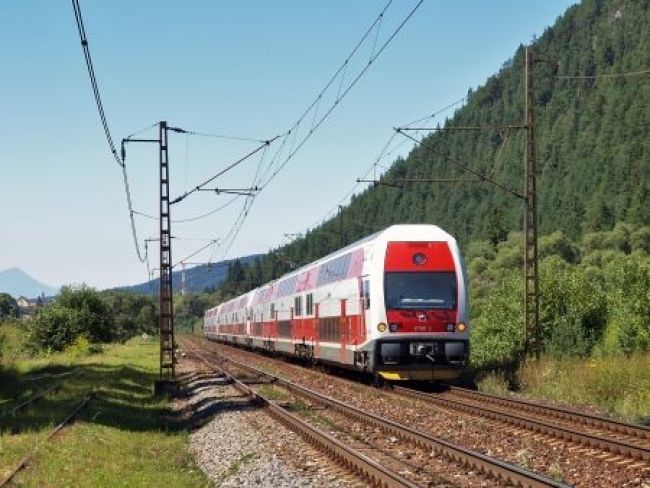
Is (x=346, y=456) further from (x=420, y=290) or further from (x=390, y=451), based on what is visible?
(x=420, y=290)

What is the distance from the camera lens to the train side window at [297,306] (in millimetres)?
34375

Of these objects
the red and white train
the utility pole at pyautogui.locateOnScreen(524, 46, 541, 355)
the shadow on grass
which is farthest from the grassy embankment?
the utility pole at pyautogui.locateOnScreen(524, 46, 541, 355)

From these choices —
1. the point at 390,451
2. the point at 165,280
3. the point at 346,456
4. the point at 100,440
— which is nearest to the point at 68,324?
the point at 165,280

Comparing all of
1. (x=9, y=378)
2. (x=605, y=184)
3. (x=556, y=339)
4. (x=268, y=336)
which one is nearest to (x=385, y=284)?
(x=556, y=339)

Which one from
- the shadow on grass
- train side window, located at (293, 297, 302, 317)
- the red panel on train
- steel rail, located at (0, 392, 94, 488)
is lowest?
the shadow on grass

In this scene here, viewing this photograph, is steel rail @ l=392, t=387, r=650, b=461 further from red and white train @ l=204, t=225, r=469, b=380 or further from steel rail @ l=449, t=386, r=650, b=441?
red and white train @ l=204, t=225, r=469, b=380

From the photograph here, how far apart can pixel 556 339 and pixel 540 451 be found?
1405cm

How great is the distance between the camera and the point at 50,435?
16.2 metres

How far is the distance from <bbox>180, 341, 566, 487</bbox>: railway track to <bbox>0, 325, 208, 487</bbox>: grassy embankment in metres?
2.04

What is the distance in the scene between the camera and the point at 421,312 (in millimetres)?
21828

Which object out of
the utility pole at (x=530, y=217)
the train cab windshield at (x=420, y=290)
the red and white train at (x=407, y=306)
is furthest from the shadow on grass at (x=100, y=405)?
the utility pole at (x=530, y=217)

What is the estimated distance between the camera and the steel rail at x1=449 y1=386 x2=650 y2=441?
13.5 m

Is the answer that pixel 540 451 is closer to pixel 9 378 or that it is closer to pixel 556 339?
pixel 556 339

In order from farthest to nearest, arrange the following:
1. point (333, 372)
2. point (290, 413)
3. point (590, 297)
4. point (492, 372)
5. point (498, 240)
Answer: point (498, 240), point (333, 372), point (590, 297), point (492, 372), point (290, 413)
